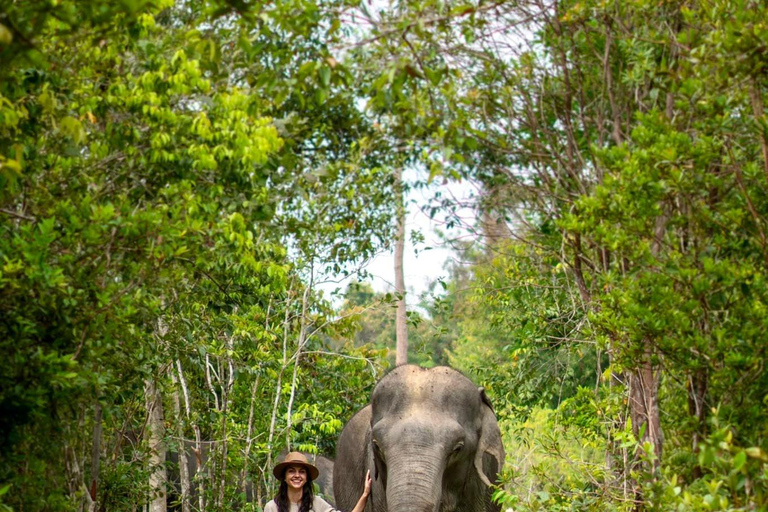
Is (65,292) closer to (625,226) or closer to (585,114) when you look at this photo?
(625,226)

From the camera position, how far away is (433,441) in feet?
25.7

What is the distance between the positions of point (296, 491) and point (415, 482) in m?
0.83

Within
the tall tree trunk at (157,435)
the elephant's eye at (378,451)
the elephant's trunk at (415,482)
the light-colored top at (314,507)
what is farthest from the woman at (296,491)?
the tall tree trunk at (157,435)

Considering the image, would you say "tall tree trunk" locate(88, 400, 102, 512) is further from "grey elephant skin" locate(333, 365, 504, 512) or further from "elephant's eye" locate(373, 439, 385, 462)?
"elephant's eye" locate(373, 439, 385, 462)

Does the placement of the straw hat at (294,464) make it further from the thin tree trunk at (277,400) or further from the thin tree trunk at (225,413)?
the thin tree trunk at (225,413)

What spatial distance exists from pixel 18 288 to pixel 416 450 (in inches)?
136

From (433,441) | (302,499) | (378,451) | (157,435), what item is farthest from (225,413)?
(433,441)

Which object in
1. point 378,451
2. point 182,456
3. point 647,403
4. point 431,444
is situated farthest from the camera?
point 182,456

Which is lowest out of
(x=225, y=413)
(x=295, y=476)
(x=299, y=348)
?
(x=295, y=476)

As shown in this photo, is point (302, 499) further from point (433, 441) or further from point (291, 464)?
point (433, 441)

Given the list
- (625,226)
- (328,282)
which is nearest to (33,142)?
(625,226)

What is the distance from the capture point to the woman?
7.45 metres

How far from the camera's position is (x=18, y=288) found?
5160 millimetres

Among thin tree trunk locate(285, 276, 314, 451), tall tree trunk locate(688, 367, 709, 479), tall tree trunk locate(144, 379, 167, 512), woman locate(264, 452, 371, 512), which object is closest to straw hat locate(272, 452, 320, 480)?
→ woman locate(264, 452, 371, 512)
